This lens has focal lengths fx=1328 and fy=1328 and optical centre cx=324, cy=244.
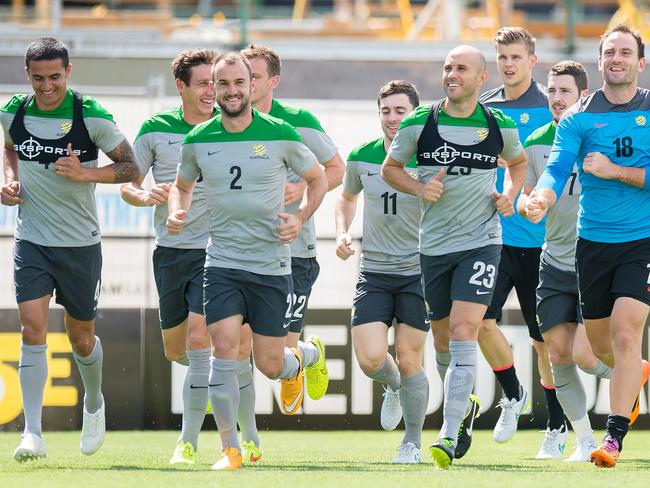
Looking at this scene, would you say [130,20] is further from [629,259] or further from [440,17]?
[629,259]

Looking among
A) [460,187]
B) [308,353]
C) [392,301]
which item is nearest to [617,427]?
[460,187]

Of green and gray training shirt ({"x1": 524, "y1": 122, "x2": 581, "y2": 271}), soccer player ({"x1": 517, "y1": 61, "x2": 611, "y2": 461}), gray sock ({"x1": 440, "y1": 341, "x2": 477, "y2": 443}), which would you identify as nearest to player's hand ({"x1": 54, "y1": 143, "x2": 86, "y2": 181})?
gray sock ({"x1": 440, "y1": 341, "x2": 477, "y2": 443})

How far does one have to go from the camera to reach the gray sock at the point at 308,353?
9930 mm

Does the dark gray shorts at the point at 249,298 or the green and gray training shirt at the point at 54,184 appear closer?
the dark gray shorts at the point at 249,298

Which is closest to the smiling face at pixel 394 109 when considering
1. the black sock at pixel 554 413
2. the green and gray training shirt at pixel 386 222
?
the green and gray training shirt at pixel 386 222

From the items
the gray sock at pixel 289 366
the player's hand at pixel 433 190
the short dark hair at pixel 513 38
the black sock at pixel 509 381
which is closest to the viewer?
the player's hand at pixel 433 190

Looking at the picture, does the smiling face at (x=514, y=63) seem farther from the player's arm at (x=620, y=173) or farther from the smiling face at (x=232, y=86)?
the smiling face at (x=232, y=86)

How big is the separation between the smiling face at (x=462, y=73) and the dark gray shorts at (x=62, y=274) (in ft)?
8.67

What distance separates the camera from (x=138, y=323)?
13.1 metres

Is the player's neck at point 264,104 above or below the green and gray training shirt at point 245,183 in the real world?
above

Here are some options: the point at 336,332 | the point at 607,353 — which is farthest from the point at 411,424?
the point at 336,332

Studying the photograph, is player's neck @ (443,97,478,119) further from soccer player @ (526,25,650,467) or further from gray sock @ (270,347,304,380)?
gray sock @ (270,347,304,380)

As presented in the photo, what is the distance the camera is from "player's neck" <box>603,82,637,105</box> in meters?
8.11

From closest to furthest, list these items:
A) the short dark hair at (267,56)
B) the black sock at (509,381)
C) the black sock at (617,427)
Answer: the black sock at (617,427) → the short dark hair at (267,56) → the black sock at (509,381)
